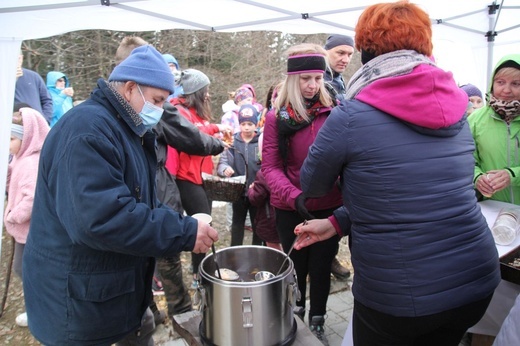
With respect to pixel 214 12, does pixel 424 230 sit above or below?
below

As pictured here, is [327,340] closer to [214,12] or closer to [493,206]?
[493,206]

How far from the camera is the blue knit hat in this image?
1.53 metres

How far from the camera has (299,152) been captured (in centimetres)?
245

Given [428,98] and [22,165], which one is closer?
[428,98]

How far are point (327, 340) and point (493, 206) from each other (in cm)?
140

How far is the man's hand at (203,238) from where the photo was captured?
4.96 ft

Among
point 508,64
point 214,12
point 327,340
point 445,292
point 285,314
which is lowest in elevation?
point 327,340

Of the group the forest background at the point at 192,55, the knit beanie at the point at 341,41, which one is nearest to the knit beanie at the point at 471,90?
the knit beanie at the point at 341,41

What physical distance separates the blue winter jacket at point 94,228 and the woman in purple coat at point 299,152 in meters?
0.99

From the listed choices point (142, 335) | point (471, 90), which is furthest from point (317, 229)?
point (471, 90)

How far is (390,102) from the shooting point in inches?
52.0

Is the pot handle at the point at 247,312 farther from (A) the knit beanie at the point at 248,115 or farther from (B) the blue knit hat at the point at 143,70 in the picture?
(A) the knit beanie at the point at 248,115

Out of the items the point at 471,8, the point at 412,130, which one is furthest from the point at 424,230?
the point at 471,8

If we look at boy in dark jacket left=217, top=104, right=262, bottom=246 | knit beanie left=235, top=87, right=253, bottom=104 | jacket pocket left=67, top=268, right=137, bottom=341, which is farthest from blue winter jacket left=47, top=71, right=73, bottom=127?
jacket pocket left=67, top=268, right=137, bottom=341
